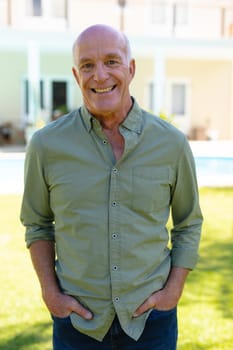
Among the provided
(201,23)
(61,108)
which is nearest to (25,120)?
(61,108)

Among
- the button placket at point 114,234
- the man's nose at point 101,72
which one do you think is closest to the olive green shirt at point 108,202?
the button placket at point 114,234

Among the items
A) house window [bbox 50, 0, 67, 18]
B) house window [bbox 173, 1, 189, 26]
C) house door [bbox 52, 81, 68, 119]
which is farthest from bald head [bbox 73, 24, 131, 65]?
house window [bbox 173, 1, 189, 26]

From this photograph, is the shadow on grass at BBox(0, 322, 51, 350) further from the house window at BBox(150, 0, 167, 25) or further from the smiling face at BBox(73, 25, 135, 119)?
the house window at BBox(150, 0, 167, 25)

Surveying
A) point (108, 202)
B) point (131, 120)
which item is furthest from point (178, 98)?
point (108, 202)

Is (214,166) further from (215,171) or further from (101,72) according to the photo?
(101,72)

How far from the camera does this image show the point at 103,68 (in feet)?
6.37

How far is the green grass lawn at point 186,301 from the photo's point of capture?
154 inches

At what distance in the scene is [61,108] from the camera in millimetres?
18844

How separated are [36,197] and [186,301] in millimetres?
2868

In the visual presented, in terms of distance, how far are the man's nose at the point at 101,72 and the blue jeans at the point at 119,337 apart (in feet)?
2.86

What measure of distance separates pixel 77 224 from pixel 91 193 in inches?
5.0

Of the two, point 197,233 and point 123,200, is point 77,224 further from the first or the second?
point 197,233

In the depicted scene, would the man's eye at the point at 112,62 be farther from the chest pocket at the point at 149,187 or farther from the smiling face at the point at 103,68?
the chest pocket at the point at 149,187

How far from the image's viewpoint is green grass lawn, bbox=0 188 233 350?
3900 mm
